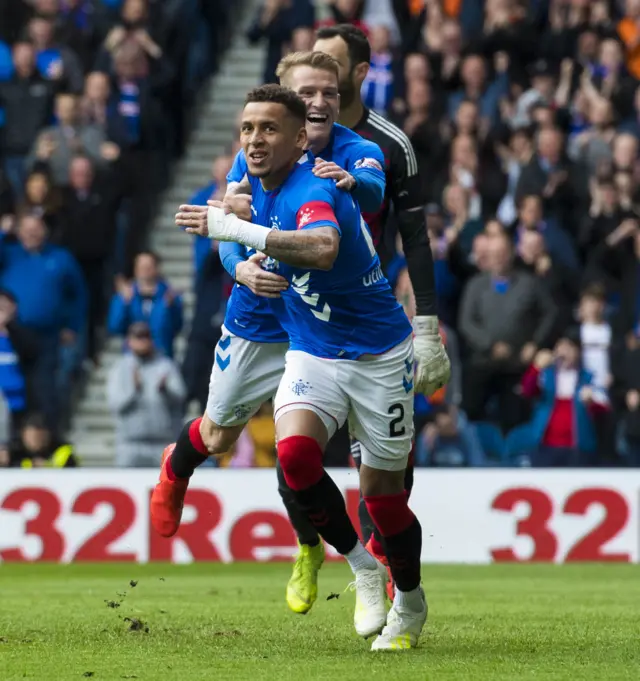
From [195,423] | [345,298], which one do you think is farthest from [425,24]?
[345,298]

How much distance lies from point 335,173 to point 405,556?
1.77m

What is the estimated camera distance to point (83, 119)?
18.4m

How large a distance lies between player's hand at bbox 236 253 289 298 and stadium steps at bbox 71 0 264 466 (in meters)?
9.79

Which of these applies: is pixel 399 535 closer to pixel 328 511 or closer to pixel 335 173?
pixel 328 511

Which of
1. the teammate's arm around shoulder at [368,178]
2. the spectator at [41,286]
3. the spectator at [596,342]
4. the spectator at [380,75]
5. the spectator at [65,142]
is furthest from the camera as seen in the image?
the spectator at [65,142]

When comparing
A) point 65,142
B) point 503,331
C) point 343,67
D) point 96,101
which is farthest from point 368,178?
point 96,101

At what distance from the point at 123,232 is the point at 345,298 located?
428 inches

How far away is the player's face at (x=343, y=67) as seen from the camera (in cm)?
865

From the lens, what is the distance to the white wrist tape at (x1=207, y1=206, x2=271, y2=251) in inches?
277

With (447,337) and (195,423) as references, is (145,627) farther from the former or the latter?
(447,337)

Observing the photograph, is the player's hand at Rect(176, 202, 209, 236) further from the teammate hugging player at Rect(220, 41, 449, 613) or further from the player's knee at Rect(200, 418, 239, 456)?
the player's knee at Rect(200, 418, 239, 456)

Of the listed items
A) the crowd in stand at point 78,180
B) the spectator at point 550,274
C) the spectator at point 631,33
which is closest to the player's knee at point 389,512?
the crowd in stand at point 78,180

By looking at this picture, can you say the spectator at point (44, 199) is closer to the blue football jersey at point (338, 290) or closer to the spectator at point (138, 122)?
the spectator at point (138, 122)

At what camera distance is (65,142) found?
18.0 meters
